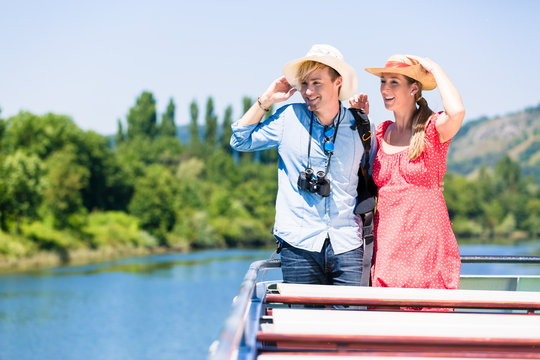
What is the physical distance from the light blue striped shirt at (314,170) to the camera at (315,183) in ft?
0.15

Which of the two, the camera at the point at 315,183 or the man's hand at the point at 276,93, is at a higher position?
the man's hand at the point at 276,93

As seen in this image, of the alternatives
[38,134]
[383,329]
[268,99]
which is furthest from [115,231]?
[383,329]

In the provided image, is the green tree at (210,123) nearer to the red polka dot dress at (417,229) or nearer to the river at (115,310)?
the river at (115,310)

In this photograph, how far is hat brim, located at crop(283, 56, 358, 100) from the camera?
299cm

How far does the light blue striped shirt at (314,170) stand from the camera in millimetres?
2961

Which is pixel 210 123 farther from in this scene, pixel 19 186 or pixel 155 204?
pixel 19 186

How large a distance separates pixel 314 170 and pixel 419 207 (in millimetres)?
526

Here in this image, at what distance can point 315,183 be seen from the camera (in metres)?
2.91

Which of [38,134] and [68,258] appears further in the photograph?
[38,134]

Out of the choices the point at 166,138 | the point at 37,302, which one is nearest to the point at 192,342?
the point at 37,302

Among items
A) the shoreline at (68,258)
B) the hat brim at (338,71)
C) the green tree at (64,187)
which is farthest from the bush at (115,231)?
the hat brim at (338,71)

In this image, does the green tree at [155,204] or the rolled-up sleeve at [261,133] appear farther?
the green tree at [155,204]

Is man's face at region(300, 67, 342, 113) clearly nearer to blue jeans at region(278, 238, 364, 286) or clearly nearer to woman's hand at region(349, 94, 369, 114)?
woman's hand at region(349, 94, 369, 114)

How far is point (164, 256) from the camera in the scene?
58.8 meters
